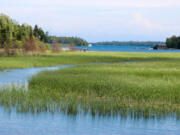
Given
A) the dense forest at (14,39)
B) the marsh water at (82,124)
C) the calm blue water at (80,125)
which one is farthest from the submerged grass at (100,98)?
the dense forest at (14,39)

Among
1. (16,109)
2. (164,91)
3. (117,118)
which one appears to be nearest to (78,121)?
(117,118)

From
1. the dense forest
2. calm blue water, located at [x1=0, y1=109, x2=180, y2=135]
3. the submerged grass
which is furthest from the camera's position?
the dense forest

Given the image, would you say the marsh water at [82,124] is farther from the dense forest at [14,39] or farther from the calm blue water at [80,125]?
the dense forest at [14,39]

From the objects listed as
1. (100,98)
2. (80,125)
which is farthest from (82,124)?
(100,98)

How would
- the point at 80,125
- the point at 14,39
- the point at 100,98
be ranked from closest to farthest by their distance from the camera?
the point at 80,125 < the point at 100,98 < the point at 14,39

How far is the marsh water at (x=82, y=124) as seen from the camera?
15.8 meters

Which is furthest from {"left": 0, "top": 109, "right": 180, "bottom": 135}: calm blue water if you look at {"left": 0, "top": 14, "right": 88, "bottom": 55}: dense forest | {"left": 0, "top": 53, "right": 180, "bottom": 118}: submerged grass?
{"left": 0, "top": 14, "right": 88, "bottom": 55}: dense forest

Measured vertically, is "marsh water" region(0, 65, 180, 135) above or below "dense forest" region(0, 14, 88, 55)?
below

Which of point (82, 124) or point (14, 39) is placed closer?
point (82, 124)

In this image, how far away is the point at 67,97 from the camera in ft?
70.2

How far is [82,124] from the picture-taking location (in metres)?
16.8

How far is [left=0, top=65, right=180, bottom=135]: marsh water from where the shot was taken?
15.8 meters

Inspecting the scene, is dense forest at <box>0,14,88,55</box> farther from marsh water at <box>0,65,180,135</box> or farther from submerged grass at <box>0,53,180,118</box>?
marsh water at <box>0,65,180,135</box>

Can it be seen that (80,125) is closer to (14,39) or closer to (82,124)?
(82,124)
